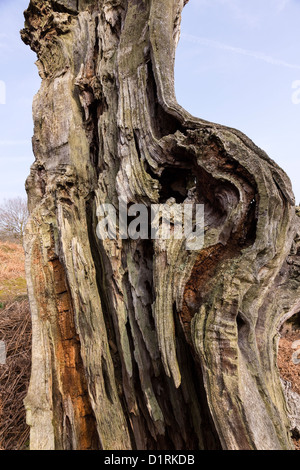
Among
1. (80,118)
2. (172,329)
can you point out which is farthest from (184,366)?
(80,118)

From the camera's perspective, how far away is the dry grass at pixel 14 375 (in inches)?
110

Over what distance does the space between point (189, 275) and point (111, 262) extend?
2.61 ft

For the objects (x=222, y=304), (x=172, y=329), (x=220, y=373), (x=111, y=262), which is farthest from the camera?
(x=111, y=262)

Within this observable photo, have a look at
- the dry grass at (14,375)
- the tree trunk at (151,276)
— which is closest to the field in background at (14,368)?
the dry grass at (14,375)

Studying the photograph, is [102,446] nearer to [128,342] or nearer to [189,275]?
[128,342]

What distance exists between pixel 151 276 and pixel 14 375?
2.38 meters

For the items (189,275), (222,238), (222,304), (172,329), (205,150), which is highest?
(205,150)

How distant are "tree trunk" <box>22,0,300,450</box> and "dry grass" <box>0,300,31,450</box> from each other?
0.66m

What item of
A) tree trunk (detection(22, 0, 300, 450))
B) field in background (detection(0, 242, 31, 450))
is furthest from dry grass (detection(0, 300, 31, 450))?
tree trunk (detection(22, 0, 300, 450))

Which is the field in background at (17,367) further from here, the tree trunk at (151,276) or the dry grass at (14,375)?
the tree trunk at (151,276)

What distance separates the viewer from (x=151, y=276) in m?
2.54

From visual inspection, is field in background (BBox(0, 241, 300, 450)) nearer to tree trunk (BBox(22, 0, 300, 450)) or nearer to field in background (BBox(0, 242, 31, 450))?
field in background (BBox(0, 242, 31, 450))

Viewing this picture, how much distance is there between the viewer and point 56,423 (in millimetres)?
2502

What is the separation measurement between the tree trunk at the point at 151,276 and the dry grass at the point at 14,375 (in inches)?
26.0
